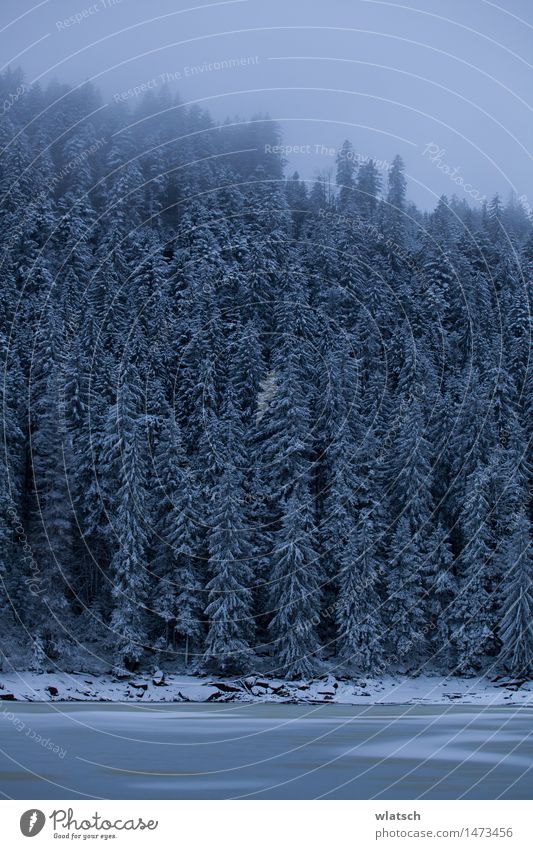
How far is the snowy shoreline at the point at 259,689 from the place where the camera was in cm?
4975

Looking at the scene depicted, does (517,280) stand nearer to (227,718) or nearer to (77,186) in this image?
(77,186)

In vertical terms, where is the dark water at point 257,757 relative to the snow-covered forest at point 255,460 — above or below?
below

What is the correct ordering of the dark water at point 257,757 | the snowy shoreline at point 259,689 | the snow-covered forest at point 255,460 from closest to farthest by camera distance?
the dark water at point 257,757, the snowy shoreline at point 259,689, the snow-covered forest at point 255,460

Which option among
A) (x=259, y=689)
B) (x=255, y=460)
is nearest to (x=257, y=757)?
(x=259, y=689)

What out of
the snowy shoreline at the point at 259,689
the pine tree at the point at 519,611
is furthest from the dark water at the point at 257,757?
the pine tree at the point at 519,611

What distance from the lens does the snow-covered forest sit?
57906 millimetres

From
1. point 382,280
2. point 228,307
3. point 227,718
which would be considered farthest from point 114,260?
point 227,718

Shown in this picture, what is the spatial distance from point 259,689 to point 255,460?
2067cm

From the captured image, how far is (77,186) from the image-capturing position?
378ft

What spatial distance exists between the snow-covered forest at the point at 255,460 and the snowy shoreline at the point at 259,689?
1.54m

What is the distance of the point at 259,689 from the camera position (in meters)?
53.2

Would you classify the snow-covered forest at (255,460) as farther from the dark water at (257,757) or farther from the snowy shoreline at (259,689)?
the dark water at (257,757)

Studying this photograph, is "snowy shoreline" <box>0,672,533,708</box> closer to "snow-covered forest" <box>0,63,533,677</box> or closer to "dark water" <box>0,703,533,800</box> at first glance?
"snow-covered forest" <box>0,63,533,677</box>

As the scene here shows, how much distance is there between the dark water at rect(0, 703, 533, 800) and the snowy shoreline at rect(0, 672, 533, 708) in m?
12.1
